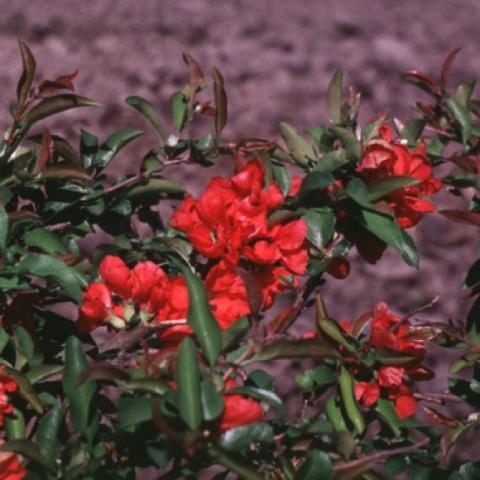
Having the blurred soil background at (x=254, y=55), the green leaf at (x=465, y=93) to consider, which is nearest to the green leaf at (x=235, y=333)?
the green leaf at (x=465, y=93)

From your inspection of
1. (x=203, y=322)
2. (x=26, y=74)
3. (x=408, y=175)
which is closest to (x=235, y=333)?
(x=203, y=322)

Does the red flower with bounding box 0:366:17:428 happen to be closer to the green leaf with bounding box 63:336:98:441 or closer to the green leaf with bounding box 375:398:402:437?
the green leaf with bounding box 63:336:98:441

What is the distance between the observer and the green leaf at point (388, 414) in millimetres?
1251

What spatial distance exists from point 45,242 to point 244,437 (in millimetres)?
412

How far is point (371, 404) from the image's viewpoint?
4.06 feet

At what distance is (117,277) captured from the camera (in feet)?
3.70

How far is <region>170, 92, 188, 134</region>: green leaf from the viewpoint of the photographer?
1.33 metres

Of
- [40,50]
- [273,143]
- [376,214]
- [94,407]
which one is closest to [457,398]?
[376,214]

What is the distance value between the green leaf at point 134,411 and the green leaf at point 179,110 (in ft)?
1.52

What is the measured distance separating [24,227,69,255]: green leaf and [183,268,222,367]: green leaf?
1.00 ft

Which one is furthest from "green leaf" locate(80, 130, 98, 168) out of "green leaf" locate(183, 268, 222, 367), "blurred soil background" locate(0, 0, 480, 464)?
"blurred soil background" locate(0, 0, 480, 464)

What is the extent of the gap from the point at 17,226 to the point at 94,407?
0.26 meters

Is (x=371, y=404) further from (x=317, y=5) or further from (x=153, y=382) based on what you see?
(x=317, y=5)

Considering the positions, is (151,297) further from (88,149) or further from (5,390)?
(88,149)
